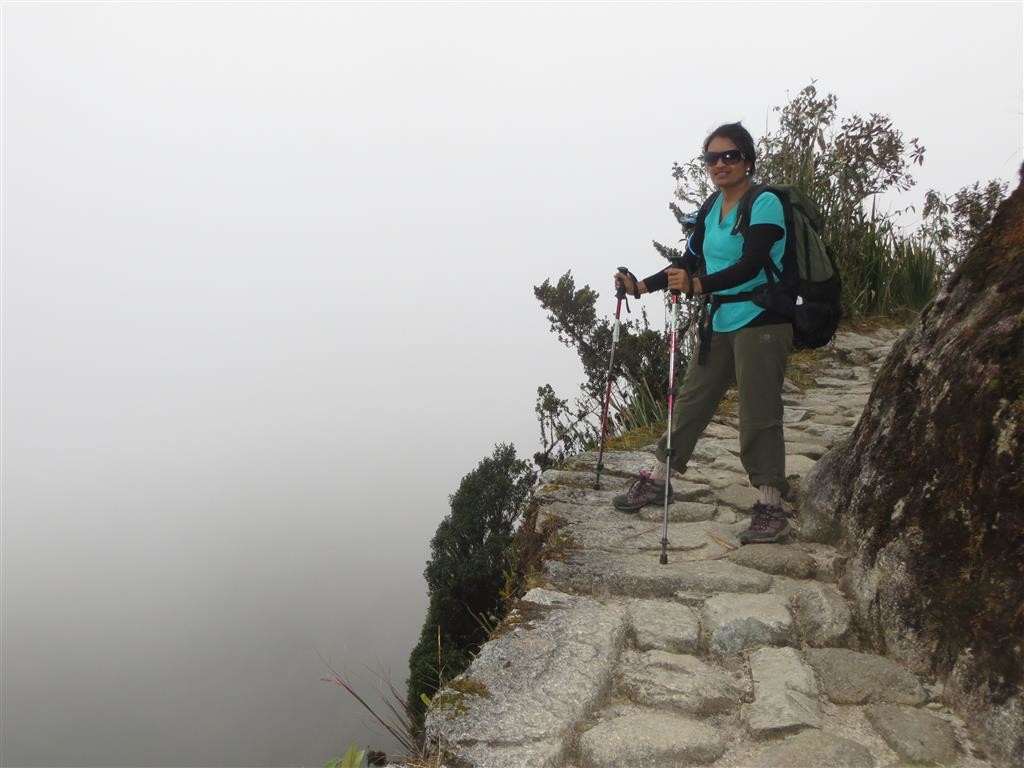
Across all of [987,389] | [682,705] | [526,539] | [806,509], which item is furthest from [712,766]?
[526,539]

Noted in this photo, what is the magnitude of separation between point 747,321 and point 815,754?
204 cm

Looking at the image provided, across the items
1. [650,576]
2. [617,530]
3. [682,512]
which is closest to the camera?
[650,576]

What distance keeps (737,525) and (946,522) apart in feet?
5.35

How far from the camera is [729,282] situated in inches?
144

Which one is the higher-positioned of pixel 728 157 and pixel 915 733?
pixel 728 157

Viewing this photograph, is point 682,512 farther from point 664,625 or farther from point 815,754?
point 815,754

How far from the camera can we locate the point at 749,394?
12.9ft

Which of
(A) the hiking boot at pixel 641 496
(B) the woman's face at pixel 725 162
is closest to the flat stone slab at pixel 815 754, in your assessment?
(A) the hiking boot at pixel 641 496

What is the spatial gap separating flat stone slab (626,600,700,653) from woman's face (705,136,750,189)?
201 cm

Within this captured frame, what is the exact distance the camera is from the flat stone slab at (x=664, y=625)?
127 inches

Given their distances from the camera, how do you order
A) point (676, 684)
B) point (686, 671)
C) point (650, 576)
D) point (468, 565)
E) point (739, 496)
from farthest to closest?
point (468, 565) < point (739, 496) < point (650, 576) < point (686, 671) < point (676, 684)

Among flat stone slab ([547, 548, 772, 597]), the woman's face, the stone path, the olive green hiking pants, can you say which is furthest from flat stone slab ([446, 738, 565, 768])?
the woman's face

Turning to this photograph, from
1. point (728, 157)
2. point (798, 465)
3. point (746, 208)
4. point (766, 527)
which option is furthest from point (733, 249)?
point (798, 465)

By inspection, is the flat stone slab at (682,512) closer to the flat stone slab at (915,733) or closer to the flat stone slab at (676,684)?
the flat stone slab at (676,684)
